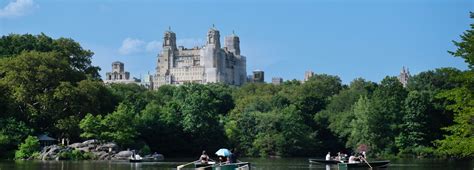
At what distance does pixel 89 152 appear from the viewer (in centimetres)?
5359

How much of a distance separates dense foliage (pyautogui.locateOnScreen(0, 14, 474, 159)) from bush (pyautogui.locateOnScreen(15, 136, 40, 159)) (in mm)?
69

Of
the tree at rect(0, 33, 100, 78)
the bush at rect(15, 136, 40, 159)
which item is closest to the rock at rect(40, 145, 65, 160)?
the bush at rect(15, 136, 40, 159)

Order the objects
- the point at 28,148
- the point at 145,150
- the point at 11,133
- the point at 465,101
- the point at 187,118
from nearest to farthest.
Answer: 1. the point at 465,101
2. the point at 28,148
3. the point at 11,133
4. the point at 145,150
5. the point at 187,118

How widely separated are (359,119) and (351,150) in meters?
6.17

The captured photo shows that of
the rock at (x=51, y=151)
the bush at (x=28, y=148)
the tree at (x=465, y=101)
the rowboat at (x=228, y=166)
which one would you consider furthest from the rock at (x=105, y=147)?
the tree at (x=465, y=101)

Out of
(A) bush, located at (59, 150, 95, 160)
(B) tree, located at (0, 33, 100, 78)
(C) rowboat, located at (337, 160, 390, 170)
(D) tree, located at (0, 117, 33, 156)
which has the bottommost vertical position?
(C) rowboat, located at (337, 160, 390, 170)

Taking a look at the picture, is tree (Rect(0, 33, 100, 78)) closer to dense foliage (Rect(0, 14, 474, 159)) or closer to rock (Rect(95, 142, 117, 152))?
dense foliage (Rect(0, 14, 474, 159))

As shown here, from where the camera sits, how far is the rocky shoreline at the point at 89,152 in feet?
170

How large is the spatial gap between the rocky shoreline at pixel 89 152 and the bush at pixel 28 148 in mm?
603

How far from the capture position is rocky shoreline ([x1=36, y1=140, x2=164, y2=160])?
51.9 m

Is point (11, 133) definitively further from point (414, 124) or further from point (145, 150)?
point (414, 124)

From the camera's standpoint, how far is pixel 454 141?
1192 inches

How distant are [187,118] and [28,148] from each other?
16.6 metres

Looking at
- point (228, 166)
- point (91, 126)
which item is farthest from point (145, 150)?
point (228, 166)
